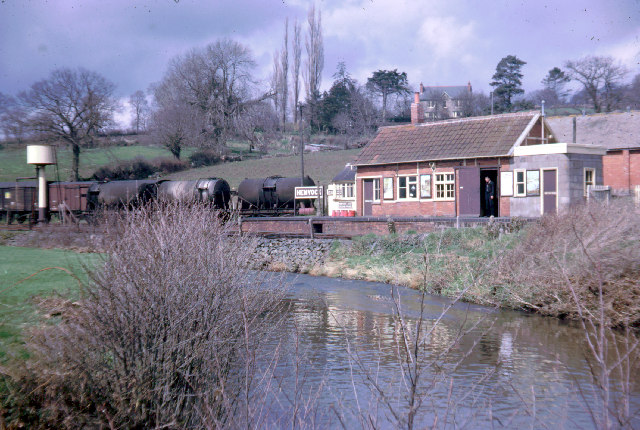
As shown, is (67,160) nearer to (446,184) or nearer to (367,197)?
(367,197)

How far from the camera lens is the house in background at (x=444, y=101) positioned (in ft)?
276

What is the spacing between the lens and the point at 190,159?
58.3m

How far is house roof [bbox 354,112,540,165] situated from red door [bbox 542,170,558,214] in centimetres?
198

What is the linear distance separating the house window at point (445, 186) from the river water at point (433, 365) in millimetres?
11500

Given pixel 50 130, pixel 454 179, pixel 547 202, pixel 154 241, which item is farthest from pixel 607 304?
pixel 50 130

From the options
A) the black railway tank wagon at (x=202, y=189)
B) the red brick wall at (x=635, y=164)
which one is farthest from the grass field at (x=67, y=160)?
the red brick wall at (x=635, y=164)

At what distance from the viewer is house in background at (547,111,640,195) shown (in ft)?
119

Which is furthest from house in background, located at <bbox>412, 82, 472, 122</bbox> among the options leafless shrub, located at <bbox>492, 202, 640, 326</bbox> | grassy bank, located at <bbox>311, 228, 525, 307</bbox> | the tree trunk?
leafless shrub, located at <bbox>492, 202, 640, 326</bbox>

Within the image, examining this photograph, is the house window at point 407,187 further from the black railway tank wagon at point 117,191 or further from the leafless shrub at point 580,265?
the leafless shrub at point 580,265

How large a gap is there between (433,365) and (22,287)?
292 inches

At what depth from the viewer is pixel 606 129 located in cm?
3831

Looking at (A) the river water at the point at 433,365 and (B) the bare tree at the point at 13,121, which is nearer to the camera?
(A) the river water at the point at 433,365

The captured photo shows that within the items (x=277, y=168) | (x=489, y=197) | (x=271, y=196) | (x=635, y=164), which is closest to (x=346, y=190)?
(x=271, y=196)

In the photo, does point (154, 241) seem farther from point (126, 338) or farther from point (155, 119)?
point (155, 119)
